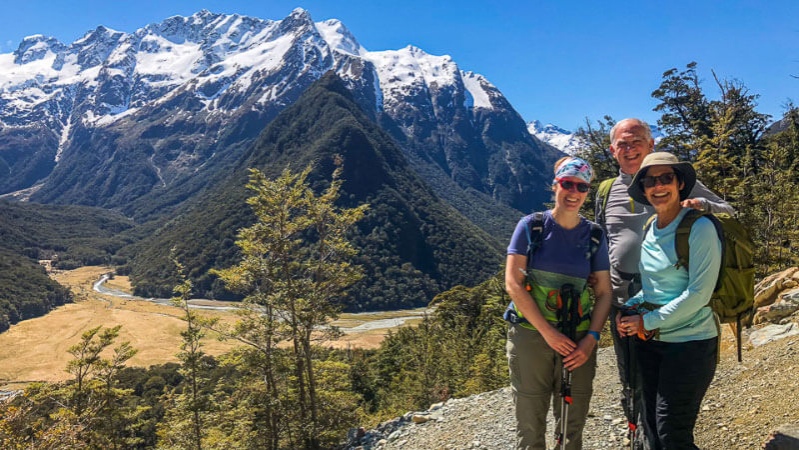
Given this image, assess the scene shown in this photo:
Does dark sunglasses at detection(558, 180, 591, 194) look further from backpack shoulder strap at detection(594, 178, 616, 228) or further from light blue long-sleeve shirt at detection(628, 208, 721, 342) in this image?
backpack shoulder strap at detection(594, 178, 616, 228)

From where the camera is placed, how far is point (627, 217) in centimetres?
311

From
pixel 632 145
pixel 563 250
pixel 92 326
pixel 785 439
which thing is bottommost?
pixel 92 326

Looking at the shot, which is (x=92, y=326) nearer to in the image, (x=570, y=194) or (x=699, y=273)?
(x=570, y=194)

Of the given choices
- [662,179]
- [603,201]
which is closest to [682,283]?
[662,179]

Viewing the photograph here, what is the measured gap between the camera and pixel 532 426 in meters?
2.81

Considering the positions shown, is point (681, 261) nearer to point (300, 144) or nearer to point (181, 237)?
point (181, 237)

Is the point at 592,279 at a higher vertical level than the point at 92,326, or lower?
higher

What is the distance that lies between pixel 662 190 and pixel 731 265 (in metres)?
0.57

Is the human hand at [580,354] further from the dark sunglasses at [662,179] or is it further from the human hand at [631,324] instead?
the dark sunglasses at [662,179]

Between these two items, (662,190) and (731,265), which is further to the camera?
(662,190)

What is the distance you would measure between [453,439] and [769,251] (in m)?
11.7

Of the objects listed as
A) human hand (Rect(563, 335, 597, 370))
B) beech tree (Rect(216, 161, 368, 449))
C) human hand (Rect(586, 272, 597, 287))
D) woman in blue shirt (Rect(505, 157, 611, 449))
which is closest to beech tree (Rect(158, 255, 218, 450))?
beech tree (Rect(216, 161, 368, 449))

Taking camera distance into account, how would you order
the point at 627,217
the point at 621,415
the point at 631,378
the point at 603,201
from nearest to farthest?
A: the point at 631,378 < the point at 627,217 < the point at 603,201 < the point at 621,415

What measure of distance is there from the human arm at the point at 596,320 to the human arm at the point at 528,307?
51 mm
